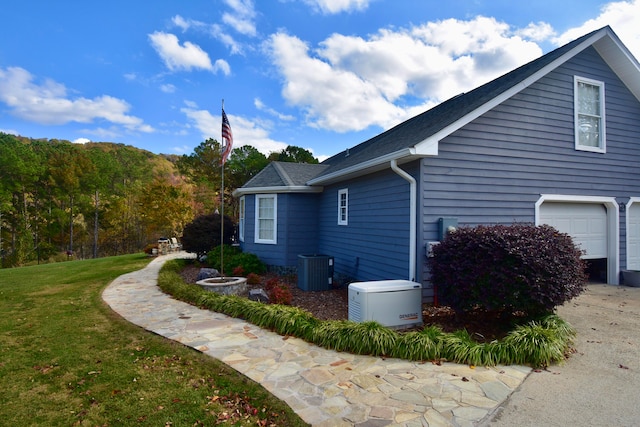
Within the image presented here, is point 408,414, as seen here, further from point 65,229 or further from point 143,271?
point 65,229

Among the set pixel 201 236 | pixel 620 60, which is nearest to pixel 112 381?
pixel 201 236

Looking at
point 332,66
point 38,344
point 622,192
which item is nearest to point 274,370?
point 38,344

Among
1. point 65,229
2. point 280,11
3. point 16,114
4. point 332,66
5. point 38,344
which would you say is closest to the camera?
point 38,344

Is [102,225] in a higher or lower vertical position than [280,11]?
lower

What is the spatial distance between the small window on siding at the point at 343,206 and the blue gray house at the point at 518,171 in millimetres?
30

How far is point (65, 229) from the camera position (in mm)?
28016

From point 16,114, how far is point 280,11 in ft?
81.8

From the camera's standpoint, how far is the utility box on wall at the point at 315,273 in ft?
27.5

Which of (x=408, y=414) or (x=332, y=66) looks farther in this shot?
(x=332, y=66)

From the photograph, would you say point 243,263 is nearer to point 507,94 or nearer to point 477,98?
point 477,98

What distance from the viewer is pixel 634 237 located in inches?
335

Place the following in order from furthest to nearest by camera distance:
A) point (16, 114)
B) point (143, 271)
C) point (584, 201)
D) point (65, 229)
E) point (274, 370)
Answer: point (65, 229) → point (16, 114) → point (143, 271) → point (584, 201) → point (274, 370)

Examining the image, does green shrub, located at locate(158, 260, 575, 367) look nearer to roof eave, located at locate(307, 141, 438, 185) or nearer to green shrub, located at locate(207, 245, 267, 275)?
roof eave, located at locate(307, 141, 438, 185)

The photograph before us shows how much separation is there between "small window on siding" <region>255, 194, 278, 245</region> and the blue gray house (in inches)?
92.2
